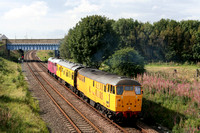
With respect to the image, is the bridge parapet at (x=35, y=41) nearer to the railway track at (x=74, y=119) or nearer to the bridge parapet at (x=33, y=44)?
the bridge parapet at (x=33, y=44)

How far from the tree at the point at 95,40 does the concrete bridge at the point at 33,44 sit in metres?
40.7

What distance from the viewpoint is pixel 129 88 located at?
15742 millimetres

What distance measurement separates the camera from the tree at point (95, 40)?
36.9m

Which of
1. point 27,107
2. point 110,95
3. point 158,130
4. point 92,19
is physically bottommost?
point 158,130

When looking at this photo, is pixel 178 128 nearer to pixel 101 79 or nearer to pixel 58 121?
pixel 101 79

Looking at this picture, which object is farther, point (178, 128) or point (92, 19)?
point (92, 19)

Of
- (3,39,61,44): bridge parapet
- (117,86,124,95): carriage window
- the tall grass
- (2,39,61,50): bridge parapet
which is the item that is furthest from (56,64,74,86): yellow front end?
(3,39,61,44): bridge parapet

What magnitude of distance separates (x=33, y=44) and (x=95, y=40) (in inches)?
1842

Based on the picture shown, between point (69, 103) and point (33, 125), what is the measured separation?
8.00m

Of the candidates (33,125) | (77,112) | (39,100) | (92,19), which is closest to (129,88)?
(77,112)

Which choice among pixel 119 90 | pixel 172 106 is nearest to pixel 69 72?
pixel 119 90

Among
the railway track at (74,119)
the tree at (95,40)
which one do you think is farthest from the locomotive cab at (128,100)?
the tree at (95,40)

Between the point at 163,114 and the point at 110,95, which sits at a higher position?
the point at 110,95

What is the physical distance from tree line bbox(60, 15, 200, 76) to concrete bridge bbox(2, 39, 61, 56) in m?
9.94
